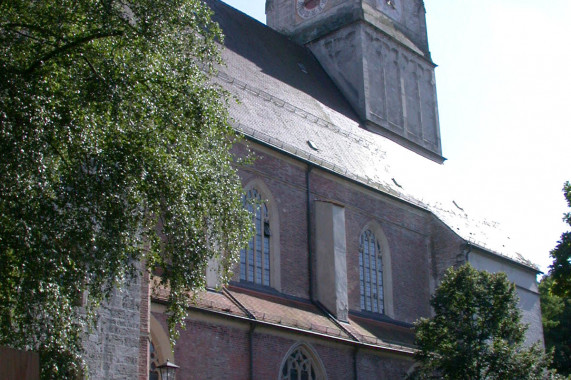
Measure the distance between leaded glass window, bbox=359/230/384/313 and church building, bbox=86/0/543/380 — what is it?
0.06 metres

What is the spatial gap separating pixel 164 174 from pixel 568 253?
14.2 metres

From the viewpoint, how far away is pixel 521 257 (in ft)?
106

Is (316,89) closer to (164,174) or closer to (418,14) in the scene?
(418,14)

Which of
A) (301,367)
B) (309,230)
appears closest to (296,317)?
(301,367)

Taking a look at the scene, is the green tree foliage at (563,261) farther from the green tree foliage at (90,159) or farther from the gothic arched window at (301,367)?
the green tree foliage at (90,159)

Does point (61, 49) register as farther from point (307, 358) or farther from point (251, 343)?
point (307, 358)

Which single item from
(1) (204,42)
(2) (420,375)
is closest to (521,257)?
(2) (420,375)

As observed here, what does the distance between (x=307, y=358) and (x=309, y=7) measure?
62.0 ft

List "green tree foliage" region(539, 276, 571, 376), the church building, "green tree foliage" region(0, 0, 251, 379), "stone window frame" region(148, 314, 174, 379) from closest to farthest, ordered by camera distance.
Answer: "green tree foliage" region(0, 0, 251, 379)
"stone window frame" region(148, 314, 174, 379)
the church building
"green tree foliage" region(539, 276, 571, 376)

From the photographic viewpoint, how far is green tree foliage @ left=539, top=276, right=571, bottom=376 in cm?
3800

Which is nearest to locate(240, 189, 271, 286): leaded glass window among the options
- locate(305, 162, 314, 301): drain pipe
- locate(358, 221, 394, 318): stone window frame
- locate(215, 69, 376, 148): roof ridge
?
locate(305, 162, 314, 301): drain pipe

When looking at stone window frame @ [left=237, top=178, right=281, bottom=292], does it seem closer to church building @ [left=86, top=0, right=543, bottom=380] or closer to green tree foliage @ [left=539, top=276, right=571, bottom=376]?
church building @ [left=86, top=0, right=543, bottom=380]

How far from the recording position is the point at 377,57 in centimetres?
3538

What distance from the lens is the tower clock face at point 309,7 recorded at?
119ft
